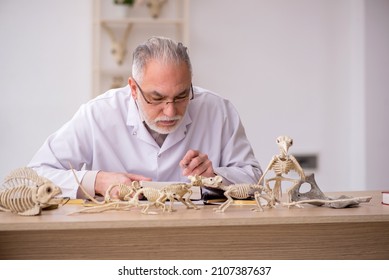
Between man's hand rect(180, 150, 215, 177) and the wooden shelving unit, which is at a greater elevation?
the wooden shelving unit

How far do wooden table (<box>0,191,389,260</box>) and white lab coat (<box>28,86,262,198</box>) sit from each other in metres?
1.03

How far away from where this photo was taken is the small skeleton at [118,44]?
489cm

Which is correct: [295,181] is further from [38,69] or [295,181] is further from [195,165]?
[38,69]

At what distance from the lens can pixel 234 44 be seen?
5.05 m

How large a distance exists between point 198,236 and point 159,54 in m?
1.06

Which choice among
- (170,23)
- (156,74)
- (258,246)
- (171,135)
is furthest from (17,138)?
(258,246)

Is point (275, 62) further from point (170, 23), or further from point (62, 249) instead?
point (62, 249)

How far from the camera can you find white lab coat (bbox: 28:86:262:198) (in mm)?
2695

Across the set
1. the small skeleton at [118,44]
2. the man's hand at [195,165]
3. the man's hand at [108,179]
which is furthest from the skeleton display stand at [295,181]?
the small skeleton at [118,44]

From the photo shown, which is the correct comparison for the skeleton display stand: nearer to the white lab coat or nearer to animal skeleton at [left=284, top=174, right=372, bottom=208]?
animal skeleton at [left=284, top=174, right=372, bottom=208]

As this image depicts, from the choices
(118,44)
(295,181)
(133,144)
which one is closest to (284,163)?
(295,181)

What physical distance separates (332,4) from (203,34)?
1.22 meters

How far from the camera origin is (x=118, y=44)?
193 inches

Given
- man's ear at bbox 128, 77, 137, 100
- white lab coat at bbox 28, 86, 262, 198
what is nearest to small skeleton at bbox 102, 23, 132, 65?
white lab coat at bbox 28, 86, 262, 198
